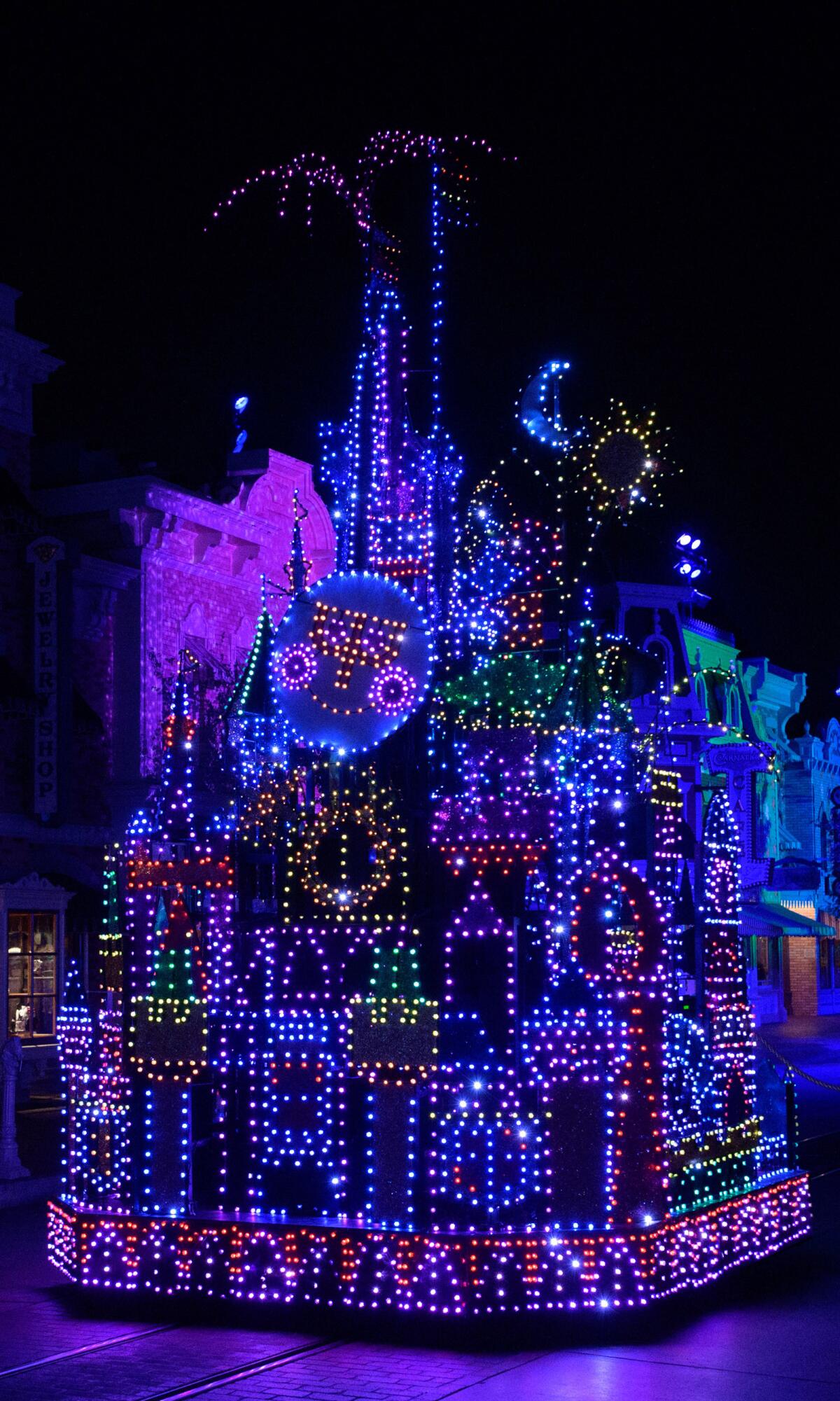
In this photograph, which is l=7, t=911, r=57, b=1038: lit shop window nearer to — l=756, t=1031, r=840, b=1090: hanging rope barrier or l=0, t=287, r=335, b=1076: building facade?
l=0, t=287, r=335, b=1076: building facade

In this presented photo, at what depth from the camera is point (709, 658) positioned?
36688mm

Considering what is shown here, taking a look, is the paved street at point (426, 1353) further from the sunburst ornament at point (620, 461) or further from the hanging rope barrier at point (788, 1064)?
the sunburst ornament at point (620, 461)

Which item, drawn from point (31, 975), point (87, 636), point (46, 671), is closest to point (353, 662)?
point (46, 671)

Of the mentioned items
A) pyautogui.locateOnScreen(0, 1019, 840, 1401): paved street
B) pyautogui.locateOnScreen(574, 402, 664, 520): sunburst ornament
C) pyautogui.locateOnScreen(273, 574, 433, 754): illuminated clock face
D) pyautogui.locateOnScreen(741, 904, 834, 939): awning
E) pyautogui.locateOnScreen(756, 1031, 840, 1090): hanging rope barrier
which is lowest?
pyautogui.locateOnScreen(0, 1019, 840, 1401): paved street

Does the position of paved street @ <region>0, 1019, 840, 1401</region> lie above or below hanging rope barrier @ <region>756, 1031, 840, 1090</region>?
below

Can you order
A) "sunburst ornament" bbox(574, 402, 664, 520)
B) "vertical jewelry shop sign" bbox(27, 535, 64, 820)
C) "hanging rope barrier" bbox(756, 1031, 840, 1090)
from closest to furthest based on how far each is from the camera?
"sunburst ornament" bbox(574, 402, 664, 520), "hanging rope barrier" bbox(756, 1031, 840, 1090), "vertical jewelry shop sign" bbox(27, 535, 64, 820)

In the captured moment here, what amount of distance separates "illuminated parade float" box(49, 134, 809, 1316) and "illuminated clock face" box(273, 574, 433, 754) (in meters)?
0.02

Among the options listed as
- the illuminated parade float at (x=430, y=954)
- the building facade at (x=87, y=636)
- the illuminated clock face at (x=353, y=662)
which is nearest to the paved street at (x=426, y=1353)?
the illuminated parade float at (x=430, y=954)

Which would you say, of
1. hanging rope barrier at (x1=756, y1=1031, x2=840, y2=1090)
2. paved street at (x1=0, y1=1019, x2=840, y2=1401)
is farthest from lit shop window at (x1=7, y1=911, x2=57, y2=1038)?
paved street at (x1=0, y1=1019, x2=840, y2=1401)

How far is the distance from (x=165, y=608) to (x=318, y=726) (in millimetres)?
16882

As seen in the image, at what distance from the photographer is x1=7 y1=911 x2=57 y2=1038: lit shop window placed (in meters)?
21.4

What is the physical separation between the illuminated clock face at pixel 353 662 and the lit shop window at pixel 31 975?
1423 centimetres

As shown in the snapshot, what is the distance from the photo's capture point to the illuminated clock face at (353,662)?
8.30 meters

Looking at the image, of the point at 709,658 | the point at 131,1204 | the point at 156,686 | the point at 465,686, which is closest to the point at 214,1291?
the point at 131,1204
